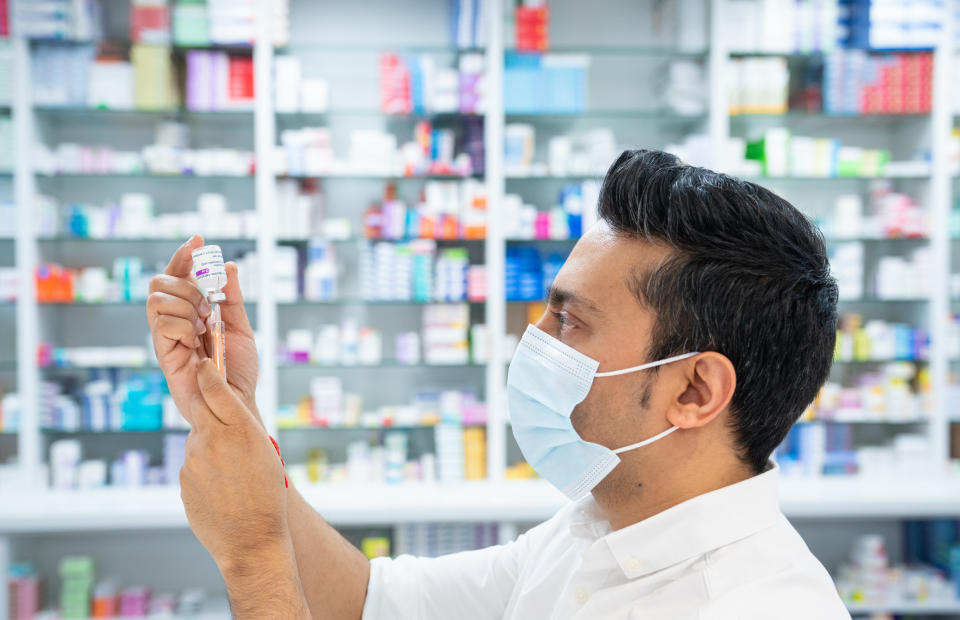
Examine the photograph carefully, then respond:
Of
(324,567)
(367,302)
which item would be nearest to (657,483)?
(324,567)

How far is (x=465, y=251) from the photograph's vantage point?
3678 millimetres

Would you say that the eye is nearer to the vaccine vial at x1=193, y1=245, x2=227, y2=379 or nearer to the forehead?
the forehead

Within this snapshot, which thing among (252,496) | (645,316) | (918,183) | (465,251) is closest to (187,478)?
(252,496)

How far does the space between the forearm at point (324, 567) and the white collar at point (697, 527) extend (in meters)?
0.50

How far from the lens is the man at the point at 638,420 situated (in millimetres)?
870

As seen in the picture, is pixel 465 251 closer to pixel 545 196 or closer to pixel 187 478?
pixel 545 196

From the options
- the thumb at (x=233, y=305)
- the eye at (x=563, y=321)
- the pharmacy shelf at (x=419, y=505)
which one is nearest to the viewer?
the thumb at (x=233, y=305)

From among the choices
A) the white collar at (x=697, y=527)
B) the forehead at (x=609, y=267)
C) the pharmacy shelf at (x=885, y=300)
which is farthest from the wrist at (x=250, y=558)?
the pharmacy shelf at (x=885, y=300)

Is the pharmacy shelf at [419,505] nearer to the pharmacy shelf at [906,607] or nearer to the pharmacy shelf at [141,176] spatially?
the pharmacy shelf at [906,607]

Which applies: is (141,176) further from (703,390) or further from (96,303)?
(703,390)

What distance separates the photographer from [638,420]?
3.72 feet

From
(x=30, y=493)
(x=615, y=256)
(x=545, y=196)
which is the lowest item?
(x=30, y=493)

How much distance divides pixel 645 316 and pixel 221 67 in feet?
10.3

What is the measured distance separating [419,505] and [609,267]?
2.22 metres
